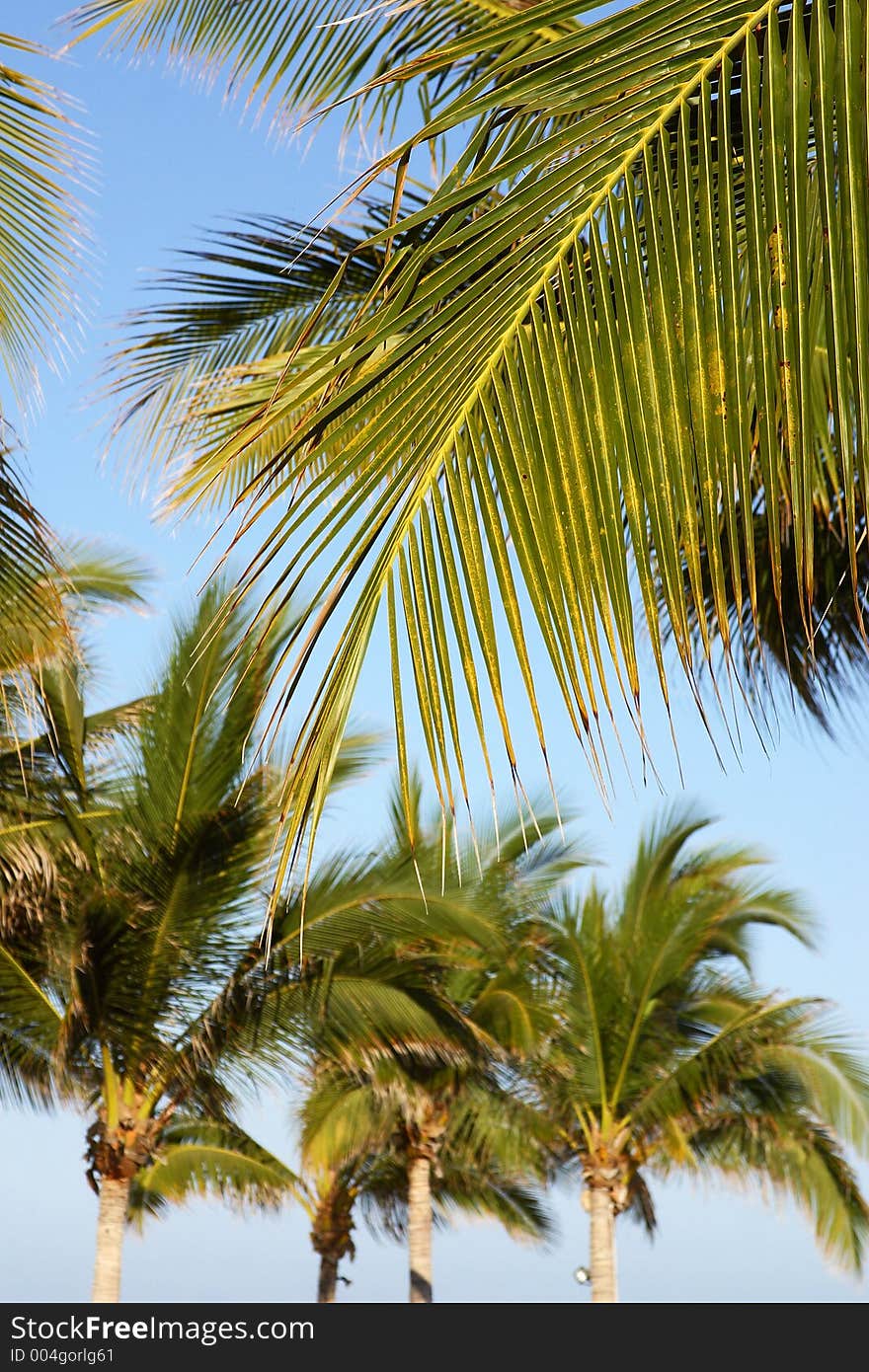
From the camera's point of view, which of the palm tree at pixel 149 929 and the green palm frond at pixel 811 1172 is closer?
the palm tree at pixel 149 929

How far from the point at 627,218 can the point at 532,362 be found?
167mm

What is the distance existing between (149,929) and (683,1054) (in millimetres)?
7292

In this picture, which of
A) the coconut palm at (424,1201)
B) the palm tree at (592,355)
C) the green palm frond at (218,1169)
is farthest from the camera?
the coconut palm at (424,1201)

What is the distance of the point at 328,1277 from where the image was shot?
21.2 metres

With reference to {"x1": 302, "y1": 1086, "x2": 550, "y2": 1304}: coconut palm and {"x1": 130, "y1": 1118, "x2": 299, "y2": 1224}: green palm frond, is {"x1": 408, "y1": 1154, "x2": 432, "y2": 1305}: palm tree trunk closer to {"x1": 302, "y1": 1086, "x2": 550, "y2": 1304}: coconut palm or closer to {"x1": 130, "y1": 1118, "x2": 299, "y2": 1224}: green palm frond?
{"x1": 302, "y1": 1086, "x2": 550, "y2": 1304}: coconut palm

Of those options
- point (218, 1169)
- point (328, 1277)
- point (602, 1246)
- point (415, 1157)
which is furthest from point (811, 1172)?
point (328, 1277)

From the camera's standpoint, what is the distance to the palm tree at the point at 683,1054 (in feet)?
46.8

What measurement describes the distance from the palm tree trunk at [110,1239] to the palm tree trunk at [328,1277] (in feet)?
38.2

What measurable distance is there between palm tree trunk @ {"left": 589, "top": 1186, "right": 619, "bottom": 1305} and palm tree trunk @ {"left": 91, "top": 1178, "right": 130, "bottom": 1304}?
6.89 meters

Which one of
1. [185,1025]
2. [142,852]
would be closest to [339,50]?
[142,852]

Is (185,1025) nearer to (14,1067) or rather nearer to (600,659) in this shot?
(14,1067)

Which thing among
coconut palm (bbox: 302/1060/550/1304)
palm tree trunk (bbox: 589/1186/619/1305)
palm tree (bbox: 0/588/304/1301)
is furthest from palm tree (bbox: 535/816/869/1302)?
palm tree (bbox: 0/588/304/1301)

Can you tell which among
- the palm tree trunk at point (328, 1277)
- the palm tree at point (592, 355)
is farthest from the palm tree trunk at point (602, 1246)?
the palm tree at point (592, 355)

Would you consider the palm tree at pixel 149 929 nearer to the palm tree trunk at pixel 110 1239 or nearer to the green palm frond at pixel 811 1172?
the palm tree trunk at pixel 110 1239
